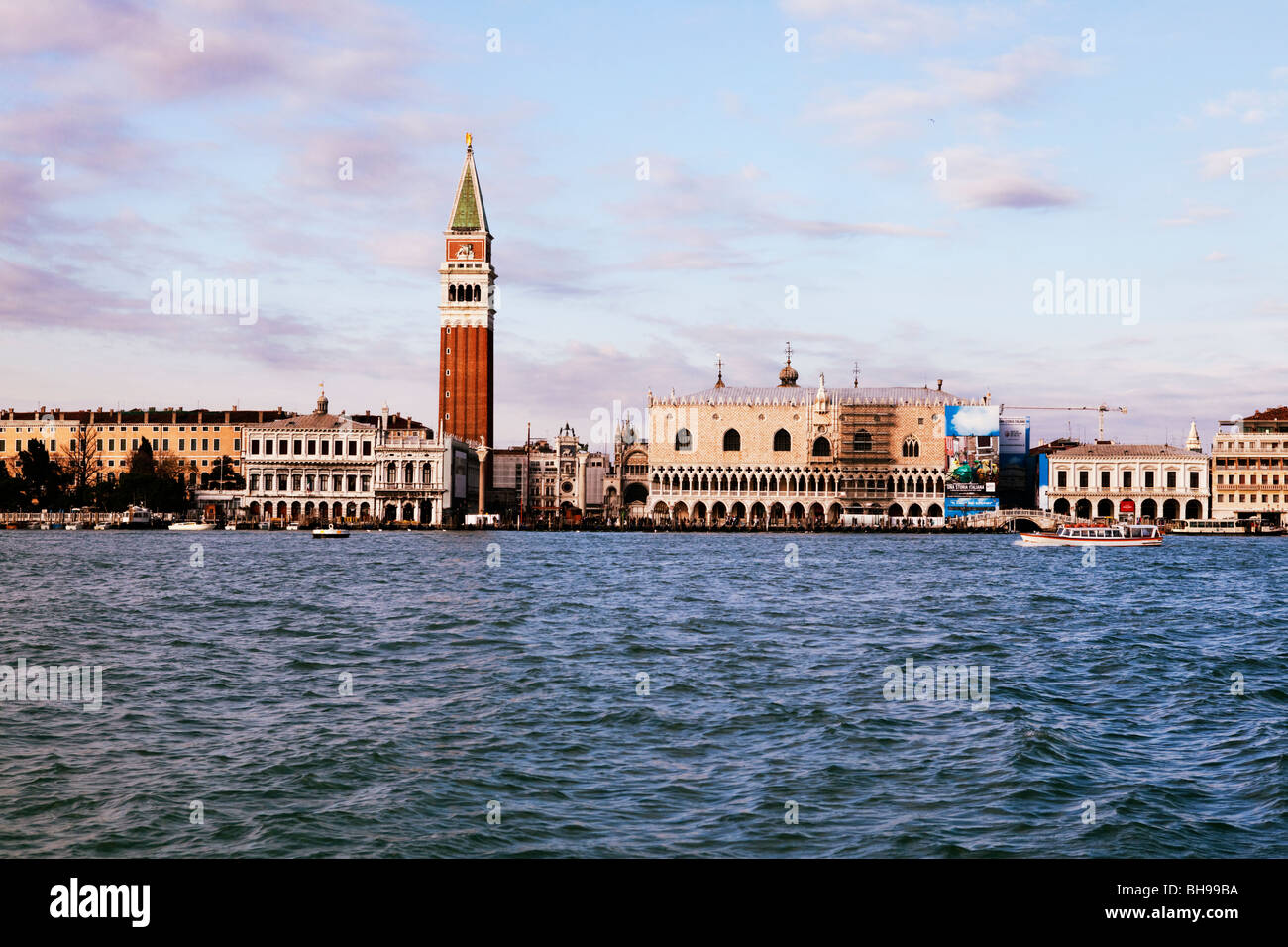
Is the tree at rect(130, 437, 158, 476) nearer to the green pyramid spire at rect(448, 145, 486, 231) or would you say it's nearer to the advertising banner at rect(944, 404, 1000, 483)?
the green pyramid spire at rect(448, 145, 486, 231)

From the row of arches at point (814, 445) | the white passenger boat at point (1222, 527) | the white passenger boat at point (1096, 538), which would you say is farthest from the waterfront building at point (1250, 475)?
the white passenger boat at point (1096, 538)

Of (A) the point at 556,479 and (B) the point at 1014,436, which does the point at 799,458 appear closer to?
(B) the point at 1014,436

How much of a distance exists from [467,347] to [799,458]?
39.4m

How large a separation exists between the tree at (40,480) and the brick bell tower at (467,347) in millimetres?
40260

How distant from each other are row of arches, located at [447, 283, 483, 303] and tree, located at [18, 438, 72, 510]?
45552 mm

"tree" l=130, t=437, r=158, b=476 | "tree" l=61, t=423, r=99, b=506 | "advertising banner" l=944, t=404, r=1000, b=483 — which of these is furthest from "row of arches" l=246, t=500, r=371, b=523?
"advertising banner" l=944, t=404, r=1000, b=483

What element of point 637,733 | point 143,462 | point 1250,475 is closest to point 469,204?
point 143,462

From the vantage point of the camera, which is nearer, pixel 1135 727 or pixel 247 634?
pixel 1135 727

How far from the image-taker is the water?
1078 cm
